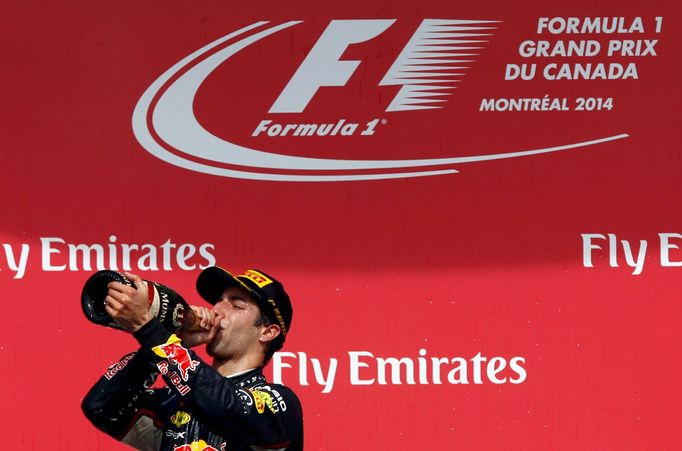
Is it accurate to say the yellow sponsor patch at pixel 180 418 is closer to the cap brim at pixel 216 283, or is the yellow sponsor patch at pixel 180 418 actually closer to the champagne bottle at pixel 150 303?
the champagne bottle at pixel 150 303

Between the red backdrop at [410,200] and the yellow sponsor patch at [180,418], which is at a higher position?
the red backdrop at [410,200]

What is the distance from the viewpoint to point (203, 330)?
3795 mm

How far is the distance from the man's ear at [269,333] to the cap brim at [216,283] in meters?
0.09

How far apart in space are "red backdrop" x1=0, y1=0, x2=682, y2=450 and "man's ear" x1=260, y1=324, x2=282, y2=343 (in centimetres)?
120

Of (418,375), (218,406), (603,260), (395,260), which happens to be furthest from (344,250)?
(218,406)

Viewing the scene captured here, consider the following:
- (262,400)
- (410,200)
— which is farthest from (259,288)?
(410,200)

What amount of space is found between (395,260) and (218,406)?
5.79 feet

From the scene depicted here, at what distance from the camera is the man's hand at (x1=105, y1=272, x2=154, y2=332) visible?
341 cm

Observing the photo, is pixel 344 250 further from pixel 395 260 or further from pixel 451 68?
pixel 451 68

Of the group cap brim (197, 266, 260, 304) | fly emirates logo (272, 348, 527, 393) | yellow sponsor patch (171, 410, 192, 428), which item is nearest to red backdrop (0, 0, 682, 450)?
fly emirates logo (272, 348, 527, 393)

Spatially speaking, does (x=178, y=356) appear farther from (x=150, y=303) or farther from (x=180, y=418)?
(x=180, y=418)

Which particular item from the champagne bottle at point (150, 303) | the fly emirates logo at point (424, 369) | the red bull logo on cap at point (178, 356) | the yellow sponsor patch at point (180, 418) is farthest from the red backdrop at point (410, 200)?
the red bull logo on cap at point (178, 356)

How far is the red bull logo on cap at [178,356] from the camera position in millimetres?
3430

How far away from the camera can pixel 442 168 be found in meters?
5.10
